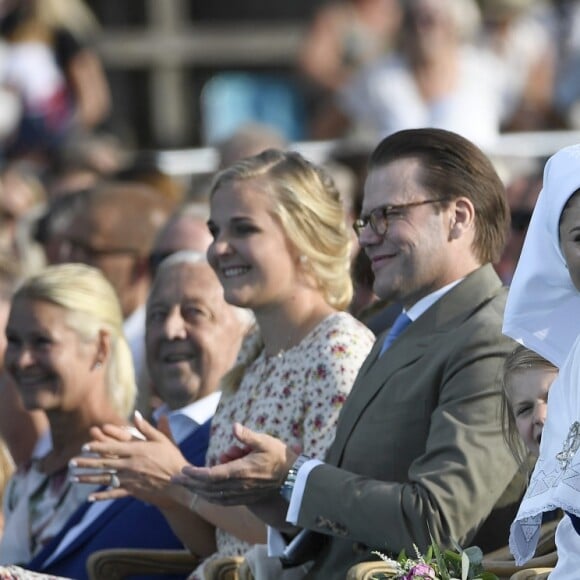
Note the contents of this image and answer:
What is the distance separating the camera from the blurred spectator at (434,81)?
35.7 ft

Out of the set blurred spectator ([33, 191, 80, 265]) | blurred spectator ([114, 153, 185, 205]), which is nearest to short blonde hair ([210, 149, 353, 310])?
blurred spectator ([33, 191, 80, 265])

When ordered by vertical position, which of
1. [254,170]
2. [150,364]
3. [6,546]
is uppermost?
[254,170]

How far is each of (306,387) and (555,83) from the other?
7184 millimetres

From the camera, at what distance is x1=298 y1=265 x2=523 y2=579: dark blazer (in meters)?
4.63

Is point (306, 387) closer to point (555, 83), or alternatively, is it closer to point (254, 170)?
point (254, 170)

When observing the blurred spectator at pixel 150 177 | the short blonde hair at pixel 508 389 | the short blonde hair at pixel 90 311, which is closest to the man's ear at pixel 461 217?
the short blonde hair at pixel 508 389

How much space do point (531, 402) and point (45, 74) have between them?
891cm

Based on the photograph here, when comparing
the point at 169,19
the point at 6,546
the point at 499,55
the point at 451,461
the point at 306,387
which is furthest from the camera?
the point at 169,19

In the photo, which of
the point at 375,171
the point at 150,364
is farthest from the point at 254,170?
the point at 150,364

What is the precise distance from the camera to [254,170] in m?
5.60

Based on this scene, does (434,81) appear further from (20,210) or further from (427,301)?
(427,301)

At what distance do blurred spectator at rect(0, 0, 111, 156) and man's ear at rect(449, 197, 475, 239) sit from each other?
8.17 metres

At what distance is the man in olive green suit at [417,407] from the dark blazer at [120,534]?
43.1 inches

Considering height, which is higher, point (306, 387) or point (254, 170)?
point (254, 170)
